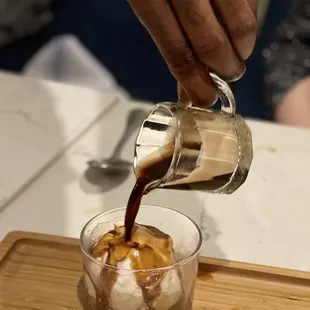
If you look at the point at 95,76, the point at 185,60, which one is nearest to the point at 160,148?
the point at 185,60

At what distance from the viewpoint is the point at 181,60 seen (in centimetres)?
64

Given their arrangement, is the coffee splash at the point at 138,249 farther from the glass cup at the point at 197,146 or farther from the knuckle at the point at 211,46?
the knuckle at the point at 211,46

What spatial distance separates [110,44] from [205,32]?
1485 mm

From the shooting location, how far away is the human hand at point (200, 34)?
0.61m

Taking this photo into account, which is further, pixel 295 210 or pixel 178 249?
pixel 295 210

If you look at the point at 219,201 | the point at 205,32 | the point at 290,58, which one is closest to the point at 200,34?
the point at 205,32

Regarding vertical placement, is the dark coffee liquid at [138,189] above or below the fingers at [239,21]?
below

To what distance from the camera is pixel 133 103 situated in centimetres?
121

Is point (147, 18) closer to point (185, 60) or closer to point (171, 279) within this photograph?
point (185, 60)

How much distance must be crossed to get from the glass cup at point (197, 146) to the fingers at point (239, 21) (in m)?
0.05

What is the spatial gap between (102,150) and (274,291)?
42 cm

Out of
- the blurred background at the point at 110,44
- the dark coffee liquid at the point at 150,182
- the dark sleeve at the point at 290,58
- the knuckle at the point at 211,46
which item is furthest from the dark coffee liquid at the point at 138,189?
the blurred background at the point at 110,44

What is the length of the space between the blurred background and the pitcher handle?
4.27 feet

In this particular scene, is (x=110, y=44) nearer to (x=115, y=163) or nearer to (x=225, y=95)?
(x=115, y=163)
